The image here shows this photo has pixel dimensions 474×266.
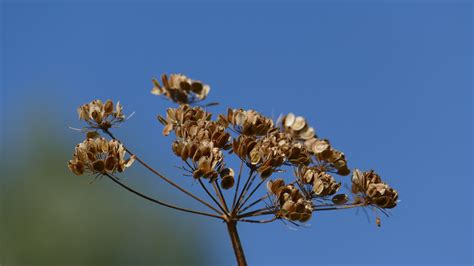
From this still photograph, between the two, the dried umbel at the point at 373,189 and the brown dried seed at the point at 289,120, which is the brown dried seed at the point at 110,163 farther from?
the dried umbel at the point at 373,189

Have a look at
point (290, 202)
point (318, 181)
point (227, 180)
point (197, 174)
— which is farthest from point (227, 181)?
point (318, 181)

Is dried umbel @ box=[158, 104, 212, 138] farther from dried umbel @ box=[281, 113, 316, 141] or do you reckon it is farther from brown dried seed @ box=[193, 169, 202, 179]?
dried umbel @ box=[281, 113, 316, 141]

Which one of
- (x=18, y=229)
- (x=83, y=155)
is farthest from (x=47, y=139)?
(x=83, y=155)

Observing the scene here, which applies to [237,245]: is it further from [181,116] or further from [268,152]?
[181,116]

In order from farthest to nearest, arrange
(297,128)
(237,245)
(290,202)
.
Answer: (297,128) → (290,202) → (237,245)

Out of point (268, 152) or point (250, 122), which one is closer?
point (268, 152)

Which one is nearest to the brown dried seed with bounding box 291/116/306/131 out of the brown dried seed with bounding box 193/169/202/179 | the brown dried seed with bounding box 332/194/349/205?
the brown dried seed with bounding box 332/194/349/205

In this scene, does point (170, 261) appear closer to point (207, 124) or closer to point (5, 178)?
point (5, 178)
